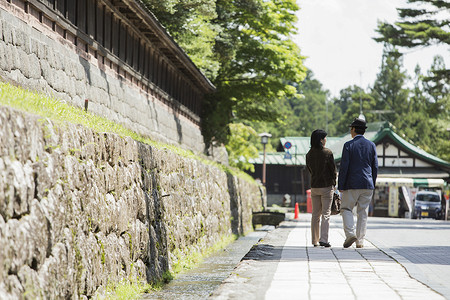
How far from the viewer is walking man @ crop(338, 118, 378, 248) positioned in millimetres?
11156

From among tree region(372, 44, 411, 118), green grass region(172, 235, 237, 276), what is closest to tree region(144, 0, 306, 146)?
green grass region(172, 235, 237, 276)

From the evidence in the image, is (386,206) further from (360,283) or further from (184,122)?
(360,283)

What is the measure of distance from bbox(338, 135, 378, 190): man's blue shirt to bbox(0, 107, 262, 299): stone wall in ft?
9.87

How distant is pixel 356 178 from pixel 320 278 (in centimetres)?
417

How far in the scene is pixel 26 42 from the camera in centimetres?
1073

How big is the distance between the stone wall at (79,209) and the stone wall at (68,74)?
5.06ft

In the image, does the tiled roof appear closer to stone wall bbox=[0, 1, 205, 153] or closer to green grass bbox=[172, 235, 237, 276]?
stone wall bbox=[0, 1, 205, 153]

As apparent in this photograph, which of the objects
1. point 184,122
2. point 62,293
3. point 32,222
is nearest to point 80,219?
point 62,293

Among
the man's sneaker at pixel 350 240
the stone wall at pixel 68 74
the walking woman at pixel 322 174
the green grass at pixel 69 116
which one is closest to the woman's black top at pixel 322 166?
the walking woman at pixel 322 174

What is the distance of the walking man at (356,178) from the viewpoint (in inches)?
439

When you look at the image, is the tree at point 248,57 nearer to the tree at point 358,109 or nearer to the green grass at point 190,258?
the green grass at point 190,258

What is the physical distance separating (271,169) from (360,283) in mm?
58456

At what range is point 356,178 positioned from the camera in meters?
11.1

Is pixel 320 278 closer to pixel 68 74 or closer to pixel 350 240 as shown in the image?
pixel 350 240
